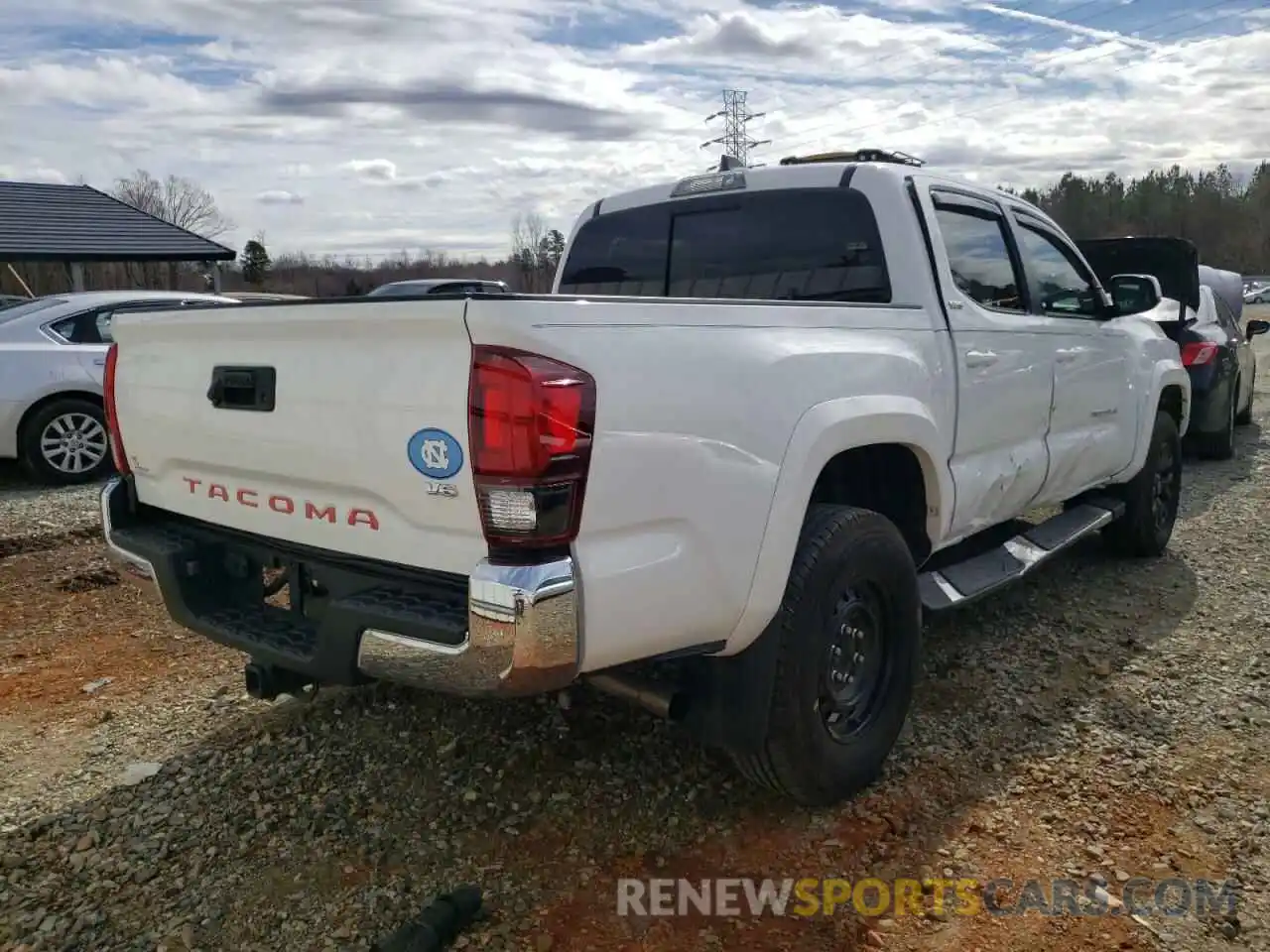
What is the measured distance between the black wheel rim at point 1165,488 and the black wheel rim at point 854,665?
3.35 m

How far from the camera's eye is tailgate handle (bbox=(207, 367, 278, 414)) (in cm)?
269

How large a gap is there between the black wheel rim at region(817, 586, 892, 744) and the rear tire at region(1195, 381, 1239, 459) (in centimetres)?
719


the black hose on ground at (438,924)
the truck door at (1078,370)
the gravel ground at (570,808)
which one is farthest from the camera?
the truck door at (1078,370)

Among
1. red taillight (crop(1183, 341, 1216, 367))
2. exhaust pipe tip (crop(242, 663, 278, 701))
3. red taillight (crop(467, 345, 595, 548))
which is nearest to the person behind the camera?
red taillight (crop(467, 345, 595, 548))

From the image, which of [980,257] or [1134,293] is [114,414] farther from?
[1134,293]

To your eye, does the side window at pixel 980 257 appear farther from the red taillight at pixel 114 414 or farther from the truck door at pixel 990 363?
the red taillight at pixel 114 414

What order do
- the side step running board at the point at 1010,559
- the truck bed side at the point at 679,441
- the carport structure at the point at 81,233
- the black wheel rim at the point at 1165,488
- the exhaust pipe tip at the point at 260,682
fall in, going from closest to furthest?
the truck bed side at the point at 679,441
the exhaust pipe tip at the point at 260,682
the side step running board at the point at 1010,559
the black wheel rim at the point at 1165,488
the carport structure at the point at 81,233

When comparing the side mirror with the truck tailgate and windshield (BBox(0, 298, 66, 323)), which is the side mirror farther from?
windshield (BBox(0, 298, 66, 323))

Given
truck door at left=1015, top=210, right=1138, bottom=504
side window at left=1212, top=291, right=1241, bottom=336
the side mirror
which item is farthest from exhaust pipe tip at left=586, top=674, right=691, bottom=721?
side window at left=1212, top=291, right=1241, bottom=336

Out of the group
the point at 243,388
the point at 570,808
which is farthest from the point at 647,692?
the point at 243,388

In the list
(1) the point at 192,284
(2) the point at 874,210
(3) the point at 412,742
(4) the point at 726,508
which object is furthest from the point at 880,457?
(1) the point at 192,284

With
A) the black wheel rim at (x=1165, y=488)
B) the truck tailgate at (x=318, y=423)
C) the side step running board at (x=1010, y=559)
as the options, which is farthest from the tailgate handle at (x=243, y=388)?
the black wheel rim at (x=1165, y=488)

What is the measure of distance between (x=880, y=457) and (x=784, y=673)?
42.3 inches

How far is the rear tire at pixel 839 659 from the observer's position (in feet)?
9.24
